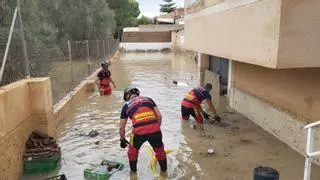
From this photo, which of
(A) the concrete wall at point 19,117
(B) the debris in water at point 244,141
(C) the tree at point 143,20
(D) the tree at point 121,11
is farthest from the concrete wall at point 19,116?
(C) the tree at point 143,20

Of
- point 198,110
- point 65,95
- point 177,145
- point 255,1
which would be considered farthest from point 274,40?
point 65,95

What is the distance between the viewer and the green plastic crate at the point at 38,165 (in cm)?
660

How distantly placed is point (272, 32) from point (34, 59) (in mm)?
7073

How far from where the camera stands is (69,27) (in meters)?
30.3

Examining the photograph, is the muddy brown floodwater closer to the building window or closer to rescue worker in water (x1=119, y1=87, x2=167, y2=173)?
rescue worker in water (x1=119, y1=87, x2=167, y2=173)

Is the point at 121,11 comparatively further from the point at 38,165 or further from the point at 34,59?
A: the point at 38,165

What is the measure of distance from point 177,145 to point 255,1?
3.52 metres

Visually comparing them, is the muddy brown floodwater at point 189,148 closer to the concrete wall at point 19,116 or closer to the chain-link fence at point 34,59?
the concrete wall at point 19,116

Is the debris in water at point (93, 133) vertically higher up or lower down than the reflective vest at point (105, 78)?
lower down

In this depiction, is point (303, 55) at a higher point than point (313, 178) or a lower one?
higher

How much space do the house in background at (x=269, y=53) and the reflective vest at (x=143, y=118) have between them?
209 cm

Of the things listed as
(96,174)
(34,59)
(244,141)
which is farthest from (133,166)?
(34,59)

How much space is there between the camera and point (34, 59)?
35.0 feet

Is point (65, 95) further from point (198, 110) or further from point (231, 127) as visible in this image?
point (231, 127)
